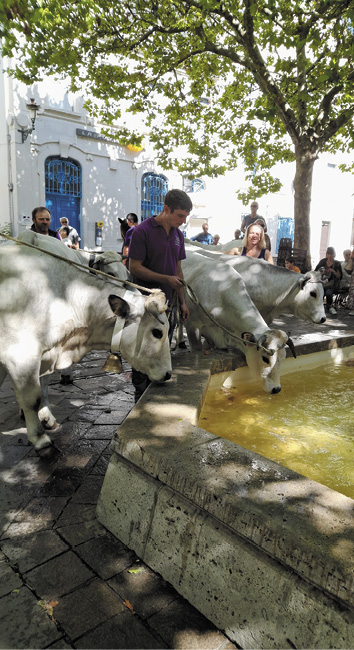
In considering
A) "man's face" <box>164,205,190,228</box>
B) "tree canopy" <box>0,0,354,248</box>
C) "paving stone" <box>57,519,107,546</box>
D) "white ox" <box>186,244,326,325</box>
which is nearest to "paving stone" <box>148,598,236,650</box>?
"paving stone" <box>57,519,107,546</box>

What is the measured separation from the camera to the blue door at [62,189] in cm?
1562

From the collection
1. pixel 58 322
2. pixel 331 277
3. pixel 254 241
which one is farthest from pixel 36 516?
pixel 331 277

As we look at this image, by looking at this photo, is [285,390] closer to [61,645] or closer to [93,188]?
[61,645]

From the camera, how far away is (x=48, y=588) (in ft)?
6.82

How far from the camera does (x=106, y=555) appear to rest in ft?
7.58

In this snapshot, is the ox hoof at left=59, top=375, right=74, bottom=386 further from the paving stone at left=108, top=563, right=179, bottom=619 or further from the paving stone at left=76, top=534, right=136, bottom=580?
the paving stone at left=108, top=563, right=179, bottom=619

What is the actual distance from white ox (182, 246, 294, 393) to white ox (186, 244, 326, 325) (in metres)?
0.44

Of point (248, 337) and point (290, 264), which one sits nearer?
point (248, 337)

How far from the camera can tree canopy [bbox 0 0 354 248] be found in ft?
26.5

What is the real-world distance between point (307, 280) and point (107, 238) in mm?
12921

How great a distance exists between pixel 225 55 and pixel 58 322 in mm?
9341

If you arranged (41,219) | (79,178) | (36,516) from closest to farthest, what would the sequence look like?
(36,516), (41,219), (79,178)

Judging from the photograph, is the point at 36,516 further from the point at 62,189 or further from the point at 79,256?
the point at 62,189

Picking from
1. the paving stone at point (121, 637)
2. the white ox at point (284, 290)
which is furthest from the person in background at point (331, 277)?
the paving stone at point (121, 637)
